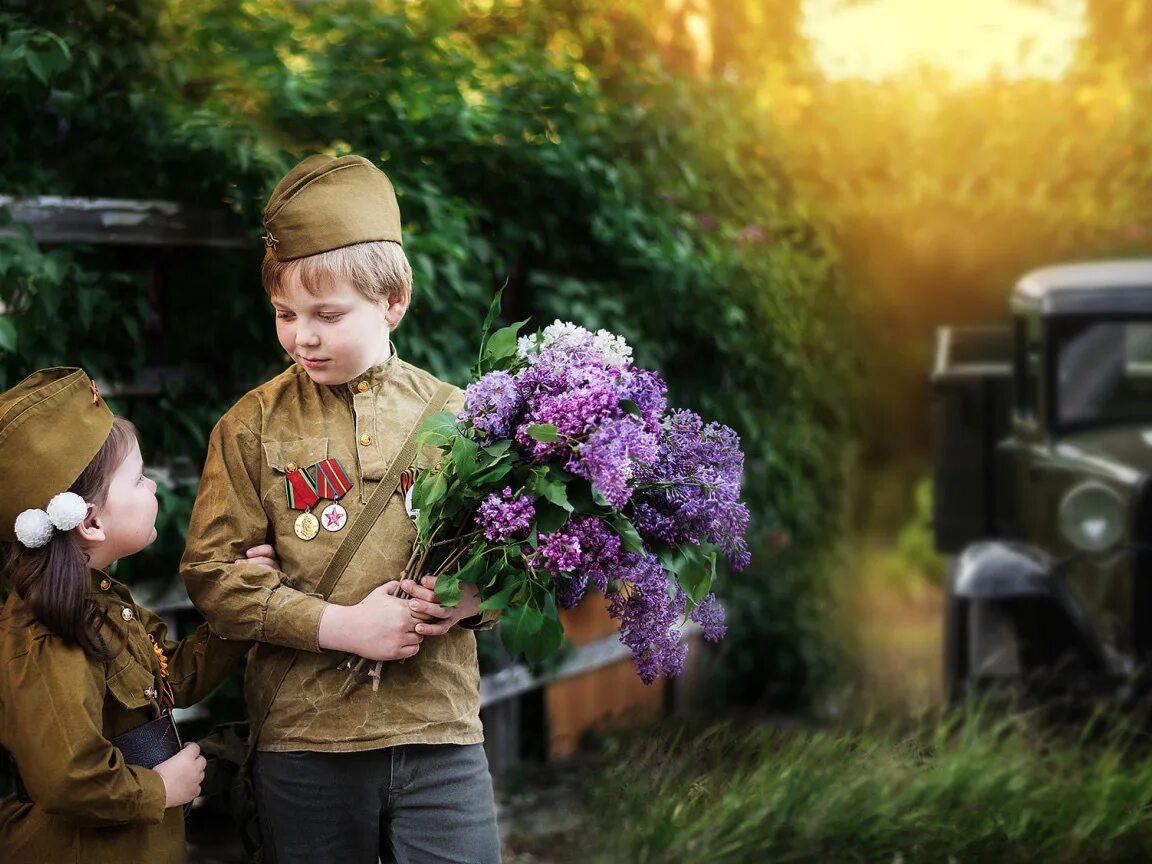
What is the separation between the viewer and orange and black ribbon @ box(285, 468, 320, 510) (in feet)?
6.40

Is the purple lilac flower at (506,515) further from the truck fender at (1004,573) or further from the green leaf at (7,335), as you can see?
the truck fender at (1004,573)

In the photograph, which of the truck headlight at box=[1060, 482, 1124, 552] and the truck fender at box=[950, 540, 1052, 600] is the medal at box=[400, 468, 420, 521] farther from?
the truck fender at box=[950, 540, 1052, 600]

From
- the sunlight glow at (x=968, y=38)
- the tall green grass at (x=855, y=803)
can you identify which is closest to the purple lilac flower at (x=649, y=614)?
the tall green grass at (x=855, y=803)

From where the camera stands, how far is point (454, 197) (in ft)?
11.6

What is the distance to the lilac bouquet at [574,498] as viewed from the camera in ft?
5.71

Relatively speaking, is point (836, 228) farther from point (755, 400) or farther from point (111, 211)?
point (111, 211)

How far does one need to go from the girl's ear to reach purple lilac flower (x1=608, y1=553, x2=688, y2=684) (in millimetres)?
716

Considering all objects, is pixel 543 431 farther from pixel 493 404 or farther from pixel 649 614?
pixel 649 614

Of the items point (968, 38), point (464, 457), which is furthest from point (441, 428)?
→ point (968, 38)

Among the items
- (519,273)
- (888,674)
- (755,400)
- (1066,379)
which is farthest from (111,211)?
(888,674)

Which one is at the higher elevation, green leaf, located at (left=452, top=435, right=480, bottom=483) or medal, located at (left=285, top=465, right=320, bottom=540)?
green leaf, located at (left=452, top=435, right=480, bottom=483)

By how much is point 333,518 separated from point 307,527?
40 mm

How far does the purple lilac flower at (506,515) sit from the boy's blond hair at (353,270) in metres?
0.41

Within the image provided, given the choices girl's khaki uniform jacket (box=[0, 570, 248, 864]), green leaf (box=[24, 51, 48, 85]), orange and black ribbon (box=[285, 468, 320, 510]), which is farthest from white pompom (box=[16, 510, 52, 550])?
green leaf (box=[24, 51, 48, 85])
